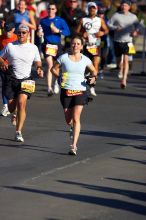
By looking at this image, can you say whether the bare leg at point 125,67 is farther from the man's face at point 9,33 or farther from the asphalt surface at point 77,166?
the man's face at point 9,33

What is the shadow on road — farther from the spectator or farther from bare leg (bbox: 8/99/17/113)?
the spectator

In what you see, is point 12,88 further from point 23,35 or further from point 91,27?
point 91,27

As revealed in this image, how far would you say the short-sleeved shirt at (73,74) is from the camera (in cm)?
1373

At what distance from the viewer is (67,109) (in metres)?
13.8

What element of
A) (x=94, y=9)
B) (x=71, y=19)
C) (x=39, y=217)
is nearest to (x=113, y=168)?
(x=39, y=217)

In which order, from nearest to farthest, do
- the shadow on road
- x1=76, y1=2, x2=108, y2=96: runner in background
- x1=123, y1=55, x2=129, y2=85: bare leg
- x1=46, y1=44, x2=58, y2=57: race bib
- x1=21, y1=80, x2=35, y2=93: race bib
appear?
1. the shadow on road
2. x1=21, y1=80, x2=35, y2=93: race bib
3. x1=46, y1=44, x2=58, y2=57: race bib
4. x1=76, y1=2, x2=108, y2=96: runner in background
5. x1=123, y1=55, x2=129, y2=85: bare leg

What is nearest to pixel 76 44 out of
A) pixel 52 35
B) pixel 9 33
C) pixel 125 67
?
pixel 9 33

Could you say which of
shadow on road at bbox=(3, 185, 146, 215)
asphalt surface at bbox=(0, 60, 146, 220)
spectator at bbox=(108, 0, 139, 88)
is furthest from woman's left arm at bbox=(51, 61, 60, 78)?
spectator at bbox=(108, 0, 139, 88)

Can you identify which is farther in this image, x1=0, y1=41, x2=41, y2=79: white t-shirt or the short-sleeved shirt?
x1=0, y1=41, x2=41, y2=79: white t-shirt

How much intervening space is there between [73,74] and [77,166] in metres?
1.74

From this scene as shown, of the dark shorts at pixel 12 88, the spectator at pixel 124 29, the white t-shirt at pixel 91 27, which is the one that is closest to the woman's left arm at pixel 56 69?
the dark shorts at pixel 12 88

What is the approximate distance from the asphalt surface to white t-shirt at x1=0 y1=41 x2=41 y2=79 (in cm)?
101

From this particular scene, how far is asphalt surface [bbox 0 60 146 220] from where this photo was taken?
9914mm

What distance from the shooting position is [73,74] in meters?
13.8
